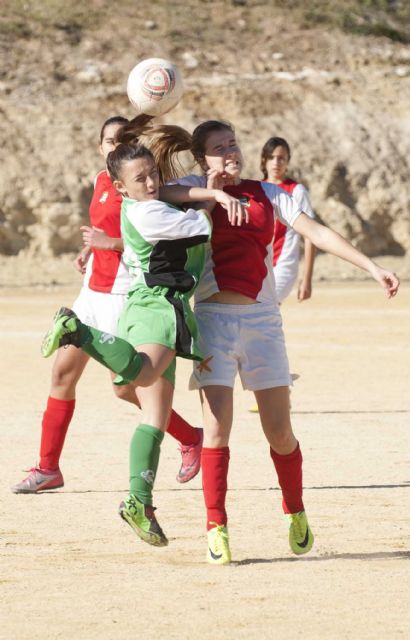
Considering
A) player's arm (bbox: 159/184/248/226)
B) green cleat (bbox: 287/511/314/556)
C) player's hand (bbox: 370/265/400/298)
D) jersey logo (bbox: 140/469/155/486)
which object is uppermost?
player's arm (bbox: 159/184/248/226)

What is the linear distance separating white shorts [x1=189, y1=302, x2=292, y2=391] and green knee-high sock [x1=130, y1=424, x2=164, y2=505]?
1.04 ft

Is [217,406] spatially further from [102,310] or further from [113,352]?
[102,310]

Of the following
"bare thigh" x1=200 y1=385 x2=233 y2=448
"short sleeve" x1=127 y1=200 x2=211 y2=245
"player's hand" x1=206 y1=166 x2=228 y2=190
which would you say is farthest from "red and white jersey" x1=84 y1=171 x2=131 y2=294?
"bare thigh" x1=200 y1=385 x2=233 y2=448

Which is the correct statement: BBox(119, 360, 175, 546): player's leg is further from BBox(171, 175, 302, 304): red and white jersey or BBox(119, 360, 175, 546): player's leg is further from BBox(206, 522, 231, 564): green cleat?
BBox(171, 175, 302, 304): red and white jersey

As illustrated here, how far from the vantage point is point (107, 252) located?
25.3ft

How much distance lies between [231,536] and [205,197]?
5.42ft

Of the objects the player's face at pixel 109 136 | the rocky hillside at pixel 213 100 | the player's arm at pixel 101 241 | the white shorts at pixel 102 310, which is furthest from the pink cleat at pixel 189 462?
the rocky hillside at pixel 213 100

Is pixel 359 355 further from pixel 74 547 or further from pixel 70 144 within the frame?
pixel 70 144

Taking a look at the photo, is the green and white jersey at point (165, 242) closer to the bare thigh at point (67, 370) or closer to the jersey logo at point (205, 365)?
the jersey logo at point (205, 365)

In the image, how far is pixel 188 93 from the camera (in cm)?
3191

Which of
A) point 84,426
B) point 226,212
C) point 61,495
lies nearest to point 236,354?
point 226,212

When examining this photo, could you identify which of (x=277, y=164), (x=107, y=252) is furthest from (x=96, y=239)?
(x=277, y=164)

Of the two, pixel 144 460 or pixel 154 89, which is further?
pixel 154 89

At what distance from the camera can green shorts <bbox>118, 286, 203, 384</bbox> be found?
5848 mm
